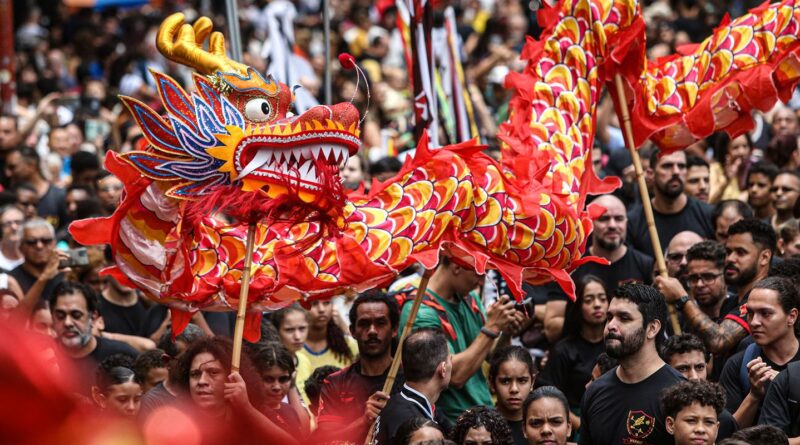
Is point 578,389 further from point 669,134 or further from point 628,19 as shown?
point 628,19

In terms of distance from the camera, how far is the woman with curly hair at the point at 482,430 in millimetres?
5516

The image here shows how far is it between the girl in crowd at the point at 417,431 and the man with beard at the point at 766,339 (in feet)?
5.15

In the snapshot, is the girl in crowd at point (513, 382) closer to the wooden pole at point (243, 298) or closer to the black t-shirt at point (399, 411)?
the black t-shirt at point (399, 411)

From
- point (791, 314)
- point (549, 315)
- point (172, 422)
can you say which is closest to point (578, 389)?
point (549, 315)

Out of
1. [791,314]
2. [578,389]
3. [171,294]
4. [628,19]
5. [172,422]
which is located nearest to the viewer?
[172,422]

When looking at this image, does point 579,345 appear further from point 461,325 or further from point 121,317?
point 121,317

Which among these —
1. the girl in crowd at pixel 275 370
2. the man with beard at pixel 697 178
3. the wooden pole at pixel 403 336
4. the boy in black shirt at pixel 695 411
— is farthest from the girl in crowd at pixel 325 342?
the boy in black shirt at pixel 695 411

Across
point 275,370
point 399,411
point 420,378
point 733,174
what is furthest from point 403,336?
point 733,174

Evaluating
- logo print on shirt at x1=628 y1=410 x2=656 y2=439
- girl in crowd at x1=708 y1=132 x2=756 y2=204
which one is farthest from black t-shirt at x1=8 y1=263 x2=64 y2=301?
girl in crowd at x1=708 y1=132 x2=756 y2=204

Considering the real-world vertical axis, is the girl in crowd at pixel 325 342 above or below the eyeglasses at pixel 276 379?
below

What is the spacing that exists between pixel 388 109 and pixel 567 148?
6.87m

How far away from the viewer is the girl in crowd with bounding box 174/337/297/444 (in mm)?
1823

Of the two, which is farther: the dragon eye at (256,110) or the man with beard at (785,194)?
the man with beard at (785,194)

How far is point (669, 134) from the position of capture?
6.66 meters
